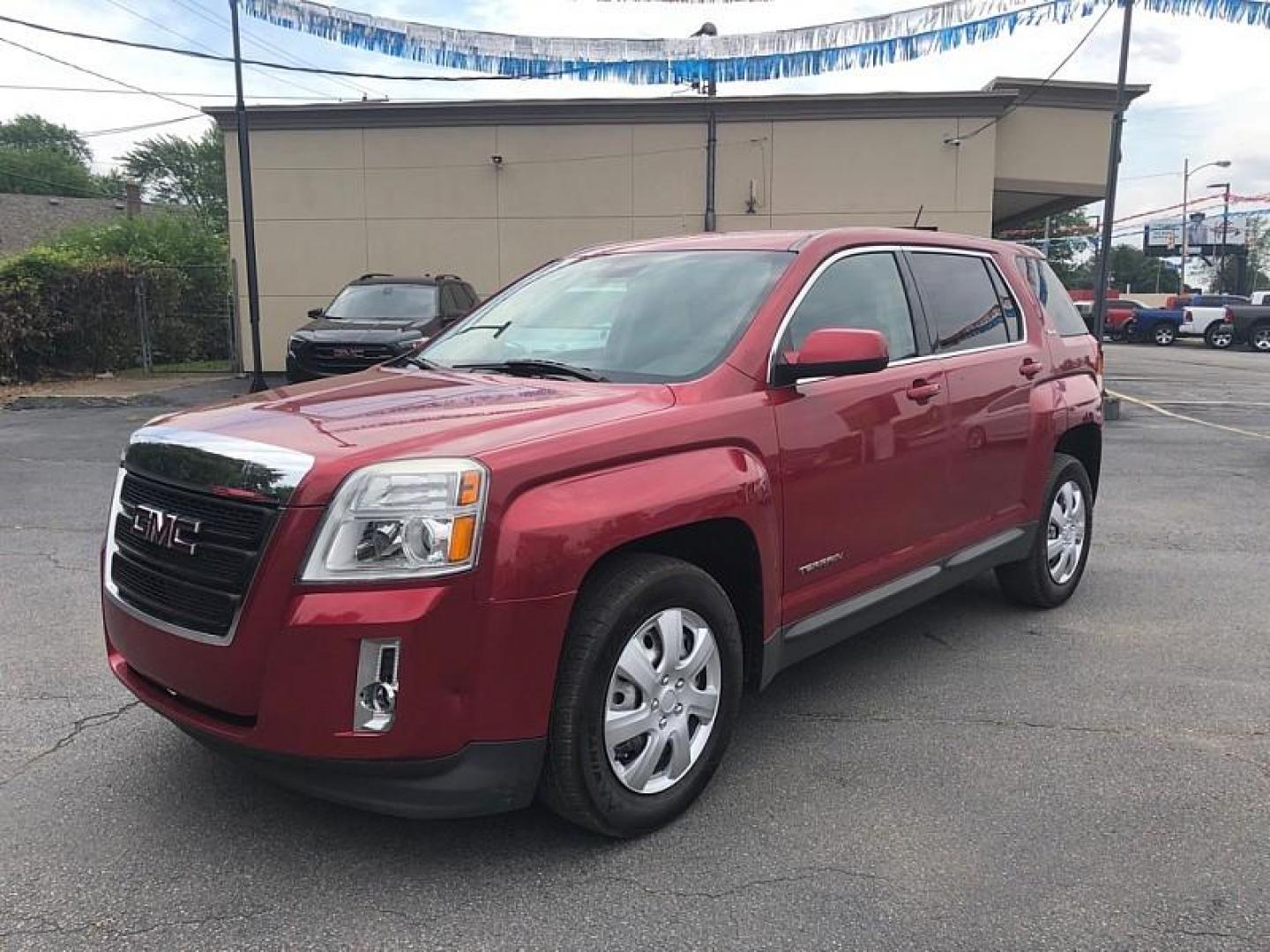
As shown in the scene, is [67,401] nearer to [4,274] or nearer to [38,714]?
[4,274]

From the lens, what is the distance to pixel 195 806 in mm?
3148

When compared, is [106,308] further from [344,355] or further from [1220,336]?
[1220,336]

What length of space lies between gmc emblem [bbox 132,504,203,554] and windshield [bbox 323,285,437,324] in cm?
1042

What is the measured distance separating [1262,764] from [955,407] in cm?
167

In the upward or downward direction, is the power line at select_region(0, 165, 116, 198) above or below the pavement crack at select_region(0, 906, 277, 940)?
above

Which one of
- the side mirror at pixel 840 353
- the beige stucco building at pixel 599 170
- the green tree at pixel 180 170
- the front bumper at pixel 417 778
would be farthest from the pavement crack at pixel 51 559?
the green tree at pixel 180 170

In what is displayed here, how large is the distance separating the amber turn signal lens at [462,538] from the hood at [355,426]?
0.60ft

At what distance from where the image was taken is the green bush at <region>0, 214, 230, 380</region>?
1594cm

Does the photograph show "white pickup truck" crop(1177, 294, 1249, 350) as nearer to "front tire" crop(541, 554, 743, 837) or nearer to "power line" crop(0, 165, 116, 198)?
"front tire" crop(541, 554, 743, 837)

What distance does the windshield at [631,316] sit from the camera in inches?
139

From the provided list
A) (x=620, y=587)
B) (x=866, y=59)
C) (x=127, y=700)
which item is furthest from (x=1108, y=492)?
(x=866, y=59)

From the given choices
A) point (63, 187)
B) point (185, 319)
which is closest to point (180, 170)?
point (63, 187)

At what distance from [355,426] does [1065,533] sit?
383 cm

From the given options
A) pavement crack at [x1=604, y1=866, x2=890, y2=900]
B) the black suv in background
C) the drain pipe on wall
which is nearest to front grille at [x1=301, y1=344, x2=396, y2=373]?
the black suv in background
